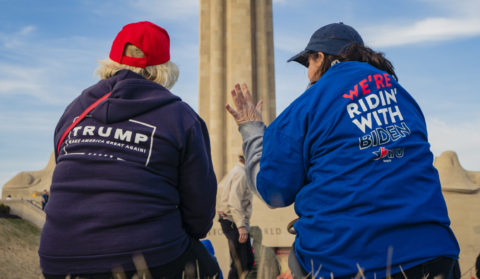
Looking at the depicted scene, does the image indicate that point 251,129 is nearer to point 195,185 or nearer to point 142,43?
point 195,185

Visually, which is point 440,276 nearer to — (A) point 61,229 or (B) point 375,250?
(B) point 375,250

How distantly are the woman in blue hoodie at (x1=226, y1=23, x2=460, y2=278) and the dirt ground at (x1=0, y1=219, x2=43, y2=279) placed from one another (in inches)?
431

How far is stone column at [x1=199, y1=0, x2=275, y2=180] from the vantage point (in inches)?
645

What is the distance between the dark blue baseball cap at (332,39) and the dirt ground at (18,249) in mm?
10913

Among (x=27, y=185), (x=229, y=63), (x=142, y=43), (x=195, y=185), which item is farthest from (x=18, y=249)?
(x=195, y=185)

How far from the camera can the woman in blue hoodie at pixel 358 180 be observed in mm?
1660

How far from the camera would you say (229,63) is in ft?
54.5

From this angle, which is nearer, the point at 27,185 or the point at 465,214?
the point at 465,214

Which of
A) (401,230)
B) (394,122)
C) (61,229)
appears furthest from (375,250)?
(61,229)

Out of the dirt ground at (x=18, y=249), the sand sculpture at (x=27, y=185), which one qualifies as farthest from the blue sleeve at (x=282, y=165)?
the sand sculpture at (x=27, y=185)

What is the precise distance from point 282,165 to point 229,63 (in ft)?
49.4

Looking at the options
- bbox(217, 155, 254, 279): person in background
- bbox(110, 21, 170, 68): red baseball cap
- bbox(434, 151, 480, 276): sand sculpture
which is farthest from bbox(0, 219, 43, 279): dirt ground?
bbox(110, 21, 170, 68): red baseball cap

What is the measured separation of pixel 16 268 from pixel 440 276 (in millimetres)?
13940

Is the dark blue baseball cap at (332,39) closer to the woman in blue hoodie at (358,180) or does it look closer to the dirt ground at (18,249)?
the woman in blue hoodie at (358,180)
